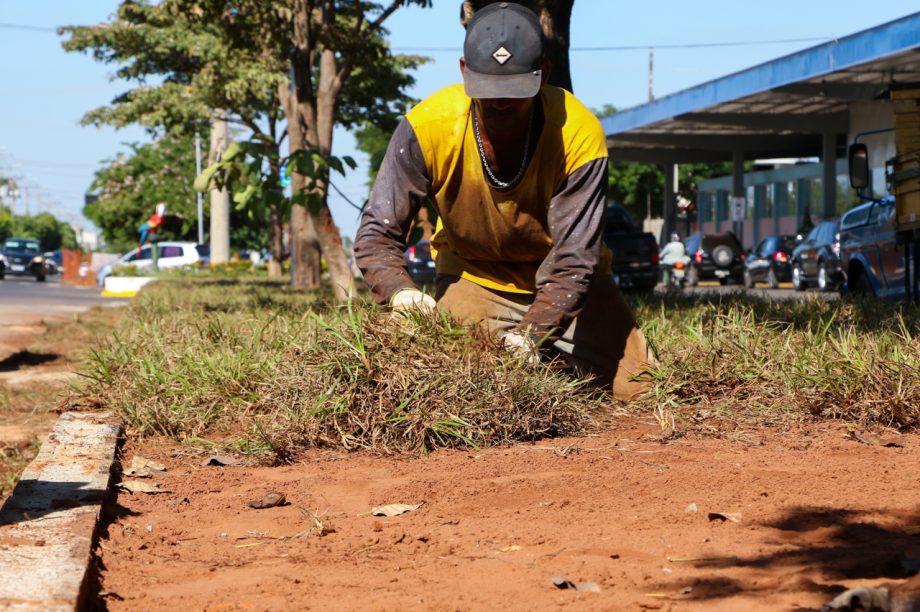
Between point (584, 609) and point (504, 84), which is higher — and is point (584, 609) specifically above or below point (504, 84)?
below

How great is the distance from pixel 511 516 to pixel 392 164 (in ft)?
7.80

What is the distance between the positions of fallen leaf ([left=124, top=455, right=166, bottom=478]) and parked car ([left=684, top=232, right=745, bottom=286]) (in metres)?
33.1

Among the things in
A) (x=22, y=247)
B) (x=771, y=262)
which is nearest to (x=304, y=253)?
(x=771, y=262)

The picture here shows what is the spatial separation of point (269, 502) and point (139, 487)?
2.23 feet

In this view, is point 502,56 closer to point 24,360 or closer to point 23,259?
point 24,360

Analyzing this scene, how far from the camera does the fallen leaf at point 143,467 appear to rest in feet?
17.1

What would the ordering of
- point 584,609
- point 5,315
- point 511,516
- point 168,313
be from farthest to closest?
1. point 5,315
2. point 168,313
3. point 511,516
4. point 584,609

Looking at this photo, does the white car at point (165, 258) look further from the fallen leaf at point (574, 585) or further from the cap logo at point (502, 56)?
the fallen leaf at point (574, 585)

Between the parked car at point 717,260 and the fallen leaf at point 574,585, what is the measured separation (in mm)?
34811

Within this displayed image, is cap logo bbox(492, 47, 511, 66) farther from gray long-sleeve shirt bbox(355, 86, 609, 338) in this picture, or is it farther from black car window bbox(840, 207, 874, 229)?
black car window bbox(840, 207, 874, 229)

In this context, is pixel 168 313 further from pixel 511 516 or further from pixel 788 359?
pixel 511 516

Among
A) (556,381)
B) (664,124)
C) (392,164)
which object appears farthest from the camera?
(664,124)

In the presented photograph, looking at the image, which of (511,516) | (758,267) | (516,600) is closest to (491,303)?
(511,516)

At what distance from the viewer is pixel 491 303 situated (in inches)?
255
